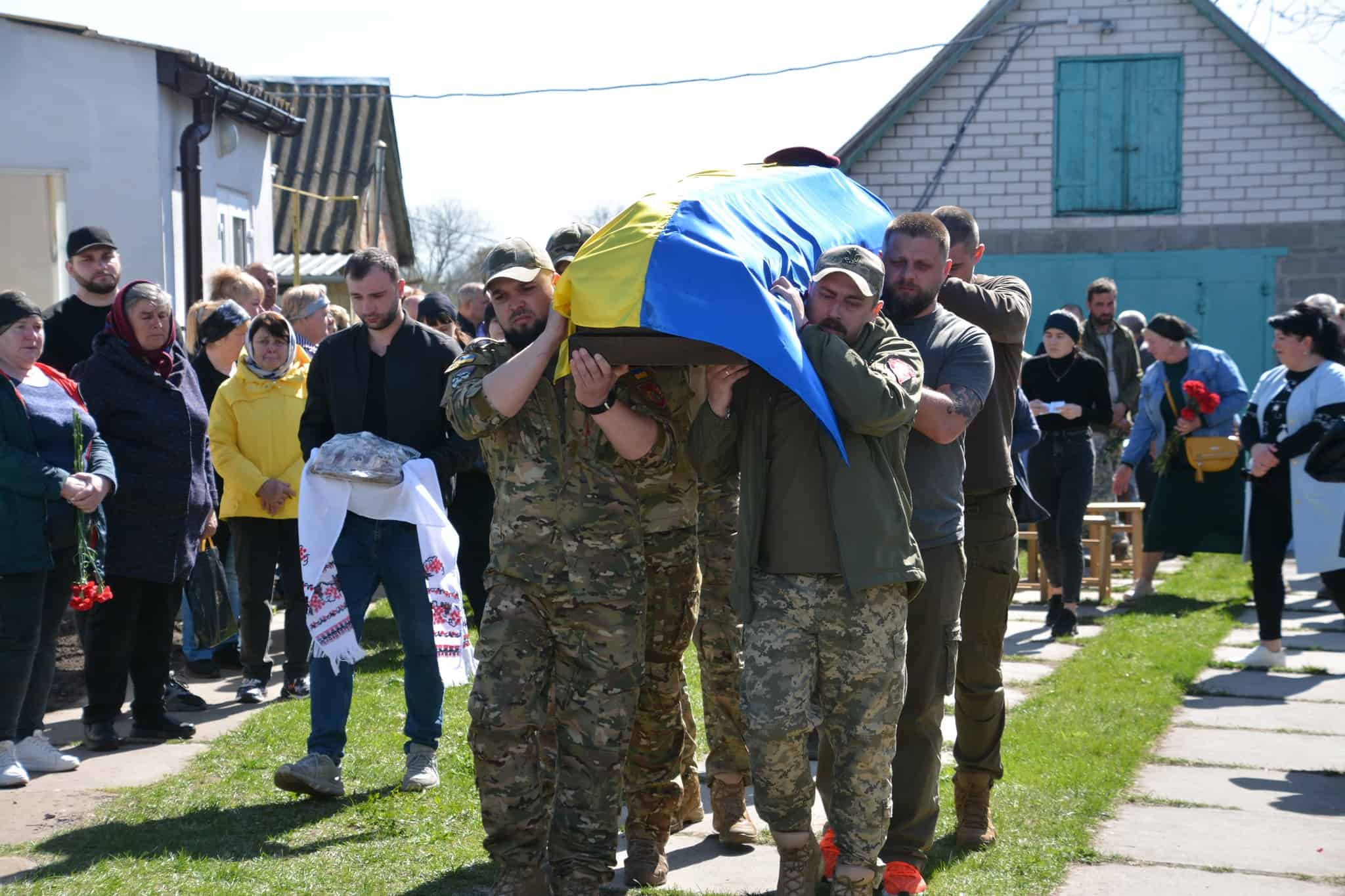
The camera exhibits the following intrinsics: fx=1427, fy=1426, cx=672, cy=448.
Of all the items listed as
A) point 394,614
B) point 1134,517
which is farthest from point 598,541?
point 1134,517

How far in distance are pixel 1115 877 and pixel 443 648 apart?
253cm

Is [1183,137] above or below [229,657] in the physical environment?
above

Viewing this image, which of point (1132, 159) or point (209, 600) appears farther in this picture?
point (1132, 159)

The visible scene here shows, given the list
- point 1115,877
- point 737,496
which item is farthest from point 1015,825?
point 737,496

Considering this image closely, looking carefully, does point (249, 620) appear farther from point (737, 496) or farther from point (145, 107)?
point (145, 107)

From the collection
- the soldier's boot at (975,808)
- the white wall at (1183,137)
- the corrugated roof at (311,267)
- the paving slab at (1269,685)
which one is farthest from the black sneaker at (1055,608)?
the corrugated roof at (311,267)

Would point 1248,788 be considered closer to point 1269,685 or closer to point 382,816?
point 1269,685

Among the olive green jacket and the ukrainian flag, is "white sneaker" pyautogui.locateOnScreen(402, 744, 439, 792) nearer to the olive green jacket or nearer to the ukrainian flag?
the olive green jacket

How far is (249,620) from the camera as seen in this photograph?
297 inches

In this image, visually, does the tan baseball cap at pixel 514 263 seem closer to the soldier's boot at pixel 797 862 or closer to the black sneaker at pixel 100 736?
the soldier's boot at pixel 797 862

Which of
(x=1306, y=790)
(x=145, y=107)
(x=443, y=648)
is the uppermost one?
(x=145, y=107)

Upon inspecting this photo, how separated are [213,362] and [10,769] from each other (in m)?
2.78

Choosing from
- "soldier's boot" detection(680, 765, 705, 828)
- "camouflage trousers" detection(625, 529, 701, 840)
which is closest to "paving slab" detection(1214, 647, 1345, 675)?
"soldier's boot" detection(680, 765, 705, 828)

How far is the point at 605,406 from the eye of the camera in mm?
4262
